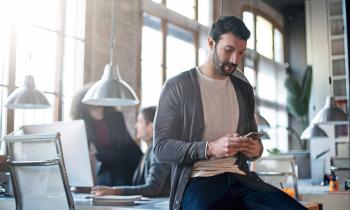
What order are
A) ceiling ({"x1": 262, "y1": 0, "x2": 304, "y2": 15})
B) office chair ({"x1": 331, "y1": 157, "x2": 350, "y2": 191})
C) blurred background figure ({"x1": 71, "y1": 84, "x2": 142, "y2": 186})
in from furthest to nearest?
office chair ({"x1": 331, "y1": 157, "x2": 350, "y2": 191})
ceiling ({"x1": 262, "y1": 0, "x2": 304, "y2": 15})
blurred background figure ({"x1": 71, "y1": 84, "x2": 142, "y2": 186})

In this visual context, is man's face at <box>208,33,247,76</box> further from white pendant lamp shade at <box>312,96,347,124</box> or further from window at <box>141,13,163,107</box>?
window at <box>141,13,163,107</box>

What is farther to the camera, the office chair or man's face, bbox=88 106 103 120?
the office chair

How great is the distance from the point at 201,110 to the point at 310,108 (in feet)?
20.9

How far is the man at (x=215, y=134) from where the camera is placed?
1.69 metres

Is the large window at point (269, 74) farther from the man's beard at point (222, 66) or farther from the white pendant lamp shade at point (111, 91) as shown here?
the man's beard at point (222, 66)

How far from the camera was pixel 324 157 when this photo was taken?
730 cm

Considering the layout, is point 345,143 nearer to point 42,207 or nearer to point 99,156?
point 99,156

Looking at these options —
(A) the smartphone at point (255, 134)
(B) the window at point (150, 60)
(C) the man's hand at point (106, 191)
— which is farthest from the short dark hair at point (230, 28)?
(B) the window at point (150, 60)

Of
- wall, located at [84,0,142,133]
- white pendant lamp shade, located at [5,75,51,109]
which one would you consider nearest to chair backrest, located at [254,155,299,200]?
white pendant lamp shade, located at [5,75,51,109]

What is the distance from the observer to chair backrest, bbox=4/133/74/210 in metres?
2.25

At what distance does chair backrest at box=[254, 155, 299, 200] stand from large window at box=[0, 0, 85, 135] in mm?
2564

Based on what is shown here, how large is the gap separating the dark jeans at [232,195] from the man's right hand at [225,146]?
0.36 feet

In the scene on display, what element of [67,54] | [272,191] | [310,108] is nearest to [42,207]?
[272,191]

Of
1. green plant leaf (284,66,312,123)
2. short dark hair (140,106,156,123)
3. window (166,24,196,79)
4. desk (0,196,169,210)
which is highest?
window (166,24,196,79)
